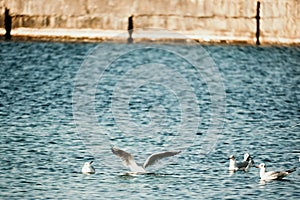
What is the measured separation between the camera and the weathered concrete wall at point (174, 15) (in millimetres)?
56031

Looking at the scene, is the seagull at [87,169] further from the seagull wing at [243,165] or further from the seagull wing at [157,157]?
the seagull wing at [243,165]

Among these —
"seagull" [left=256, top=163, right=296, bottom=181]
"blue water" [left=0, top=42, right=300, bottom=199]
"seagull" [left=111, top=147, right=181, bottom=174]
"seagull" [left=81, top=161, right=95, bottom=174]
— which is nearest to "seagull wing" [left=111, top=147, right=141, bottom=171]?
"seagull" [left=111, top=147, right=181, bottom=174]

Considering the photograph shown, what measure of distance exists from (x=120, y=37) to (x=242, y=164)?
103ft

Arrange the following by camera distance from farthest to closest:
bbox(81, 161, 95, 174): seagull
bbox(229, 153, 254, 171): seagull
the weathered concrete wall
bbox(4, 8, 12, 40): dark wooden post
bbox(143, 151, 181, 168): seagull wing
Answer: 1. bbox(4, 8, 12, 40): dark wooden post
2. the weathered concrete wall
3. bbox(229, 153, 254, 171): seagull
4. bbox(81, 161, 95, 174): seagull
5. bbox(143, 151, 181, 168): seagull wing

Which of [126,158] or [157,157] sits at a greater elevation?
[157,157]

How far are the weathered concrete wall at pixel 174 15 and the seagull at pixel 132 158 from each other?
98.4 ft

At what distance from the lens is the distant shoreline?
184 ft

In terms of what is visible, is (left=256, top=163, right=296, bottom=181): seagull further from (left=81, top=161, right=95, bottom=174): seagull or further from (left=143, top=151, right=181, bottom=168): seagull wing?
(left=81, top=161, right=95, bottom=174): seagull

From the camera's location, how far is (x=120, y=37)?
58.0 m

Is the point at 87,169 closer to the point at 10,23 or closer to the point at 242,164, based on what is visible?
the point at 242,164

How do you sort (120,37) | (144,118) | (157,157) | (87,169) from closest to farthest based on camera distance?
1. (157,157)
2. (87,169)
3. (144,118)
4. (120,37)

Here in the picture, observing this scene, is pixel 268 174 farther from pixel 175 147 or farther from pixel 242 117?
pixel 242 117

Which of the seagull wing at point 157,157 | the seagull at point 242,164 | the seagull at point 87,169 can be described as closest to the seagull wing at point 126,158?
the seagull wing at point 157,157

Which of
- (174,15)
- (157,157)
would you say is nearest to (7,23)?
(174,15)
